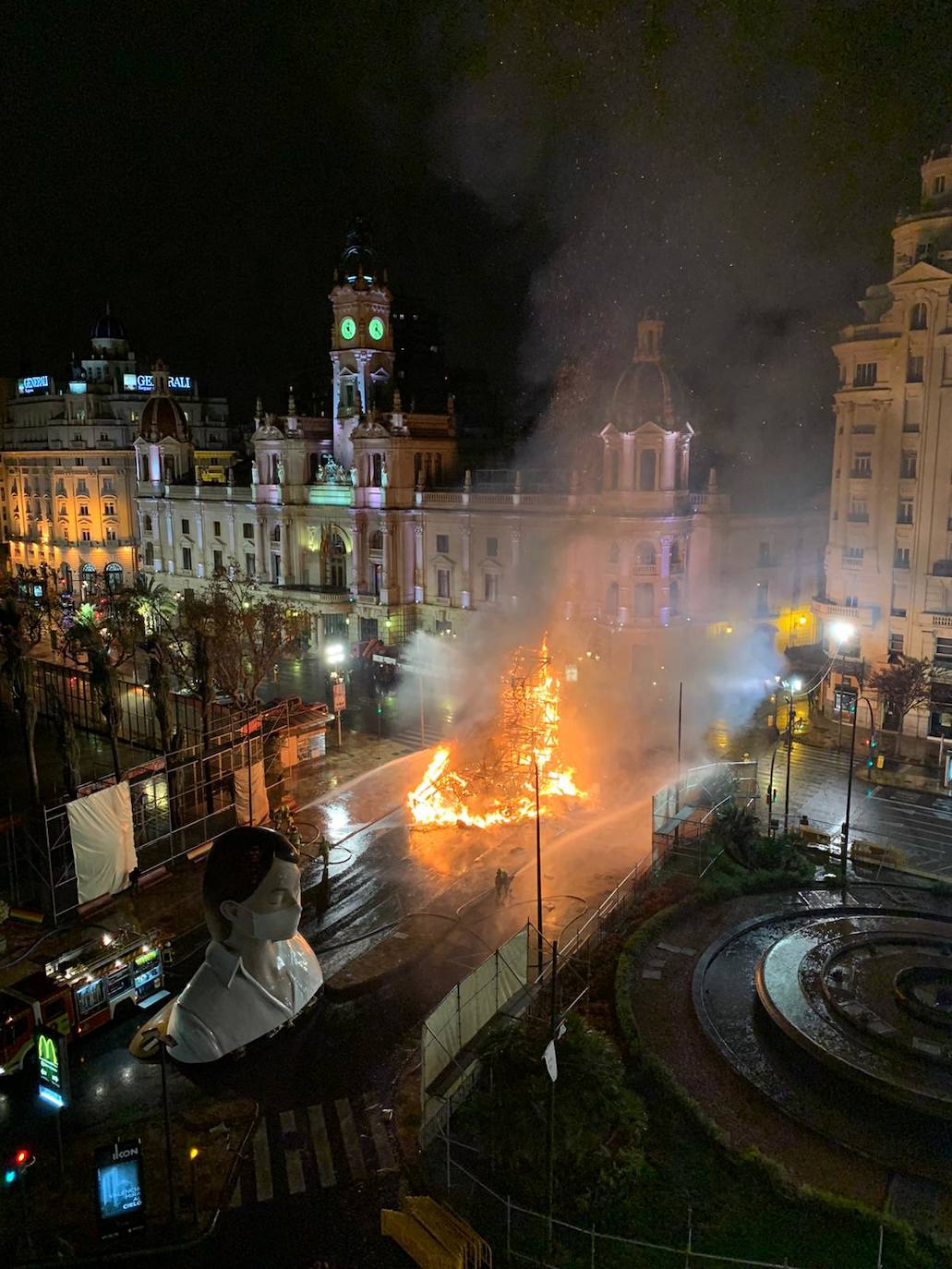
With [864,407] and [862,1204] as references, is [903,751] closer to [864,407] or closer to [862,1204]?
[864,407]

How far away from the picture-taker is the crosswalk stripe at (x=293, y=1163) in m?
16.8

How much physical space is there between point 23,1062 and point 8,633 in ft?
56.4

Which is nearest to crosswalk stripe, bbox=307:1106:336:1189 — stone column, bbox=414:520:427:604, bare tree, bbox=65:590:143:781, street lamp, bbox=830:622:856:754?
bare tree, bbox=65:590:143:781

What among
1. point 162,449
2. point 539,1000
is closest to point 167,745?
point 539,1000

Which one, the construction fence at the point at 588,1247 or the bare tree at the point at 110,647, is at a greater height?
the bare tree at the point at 110,647

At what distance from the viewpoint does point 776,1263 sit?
14625mm

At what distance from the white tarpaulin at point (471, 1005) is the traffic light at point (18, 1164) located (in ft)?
22.2

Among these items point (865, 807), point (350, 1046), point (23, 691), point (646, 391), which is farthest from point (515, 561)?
point (350, 1046)

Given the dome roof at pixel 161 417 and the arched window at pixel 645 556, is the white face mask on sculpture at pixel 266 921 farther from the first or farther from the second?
the dome roof at pixel 161 417

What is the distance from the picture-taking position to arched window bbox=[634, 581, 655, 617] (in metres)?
49.2

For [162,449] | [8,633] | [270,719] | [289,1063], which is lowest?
[289,1063]

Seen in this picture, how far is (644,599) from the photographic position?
49406mm

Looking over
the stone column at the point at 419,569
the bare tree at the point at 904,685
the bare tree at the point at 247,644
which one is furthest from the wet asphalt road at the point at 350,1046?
the stone column at the point at 419,569

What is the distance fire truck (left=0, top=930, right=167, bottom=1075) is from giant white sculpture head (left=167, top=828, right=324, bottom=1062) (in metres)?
3.19
